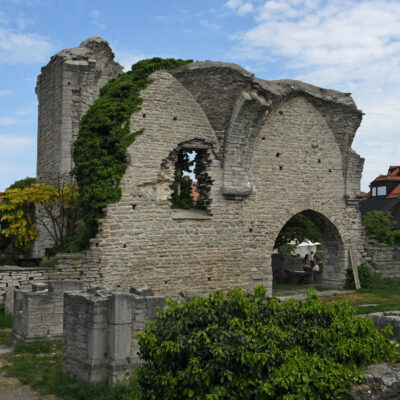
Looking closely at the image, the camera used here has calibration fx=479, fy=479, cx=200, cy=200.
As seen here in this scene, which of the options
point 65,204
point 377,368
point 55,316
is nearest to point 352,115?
point 65,204

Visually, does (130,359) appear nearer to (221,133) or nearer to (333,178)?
(221,133)

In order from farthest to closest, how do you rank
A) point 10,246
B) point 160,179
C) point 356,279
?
point 10,246 → point 356,279 → point 160,179

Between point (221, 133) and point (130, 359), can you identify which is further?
point (221, 133)

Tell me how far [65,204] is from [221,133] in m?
4.93

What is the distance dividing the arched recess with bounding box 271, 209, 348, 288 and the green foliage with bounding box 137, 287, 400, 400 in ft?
37.8

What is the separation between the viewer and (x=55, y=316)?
8.73m

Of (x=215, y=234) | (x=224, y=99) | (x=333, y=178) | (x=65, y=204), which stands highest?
(x=224, y=99)

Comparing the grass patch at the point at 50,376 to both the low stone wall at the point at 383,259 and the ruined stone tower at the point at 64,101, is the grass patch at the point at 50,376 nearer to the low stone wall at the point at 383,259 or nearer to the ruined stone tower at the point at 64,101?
the ruined stone tower at the point at 64,101

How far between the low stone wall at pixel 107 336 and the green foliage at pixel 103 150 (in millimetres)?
5654

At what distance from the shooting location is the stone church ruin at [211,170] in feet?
40.5

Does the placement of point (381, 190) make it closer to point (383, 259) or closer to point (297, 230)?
point (297, 230)

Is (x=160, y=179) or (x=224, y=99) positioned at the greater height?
(x=224, y=99)

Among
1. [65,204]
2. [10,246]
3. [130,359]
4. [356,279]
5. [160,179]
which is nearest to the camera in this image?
[130,359]

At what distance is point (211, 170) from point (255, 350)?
31.8 ft
